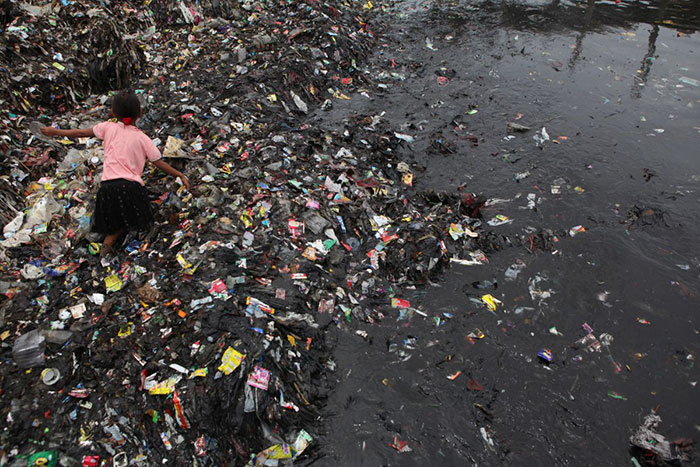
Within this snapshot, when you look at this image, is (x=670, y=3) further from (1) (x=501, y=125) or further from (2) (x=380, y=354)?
(2) (x=380, y=354)

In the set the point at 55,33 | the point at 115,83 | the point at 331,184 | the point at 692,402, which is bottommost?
the point at 692,402

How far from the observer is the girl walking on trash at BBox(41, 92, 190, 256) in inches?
131

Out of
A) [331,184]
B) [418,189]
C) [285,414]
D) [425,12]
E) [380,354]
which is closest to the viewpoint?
[285,414]

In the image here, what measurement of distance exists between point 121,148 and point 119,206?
19.0 inches

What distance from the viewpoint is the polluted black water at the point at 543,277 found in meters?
2.71

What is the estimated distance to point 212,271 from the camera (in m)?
3.24

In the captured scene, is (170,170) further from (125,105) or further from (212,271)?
(212,271)

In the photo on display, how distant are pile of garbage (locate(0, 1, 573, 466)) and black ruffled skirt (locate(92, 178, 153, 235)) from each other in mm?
202

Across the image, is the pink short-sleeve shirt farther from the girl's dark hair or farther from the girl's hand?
the girl's hand

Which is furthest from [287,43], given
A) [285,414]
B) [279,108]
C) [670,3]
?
[670,3]

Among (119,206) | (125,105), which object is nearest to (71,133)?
(125,105)

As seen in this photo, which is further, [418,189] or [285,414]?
[418,189]

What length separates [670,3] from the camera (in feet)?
29.7

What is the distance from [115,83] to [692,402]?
734 cm
